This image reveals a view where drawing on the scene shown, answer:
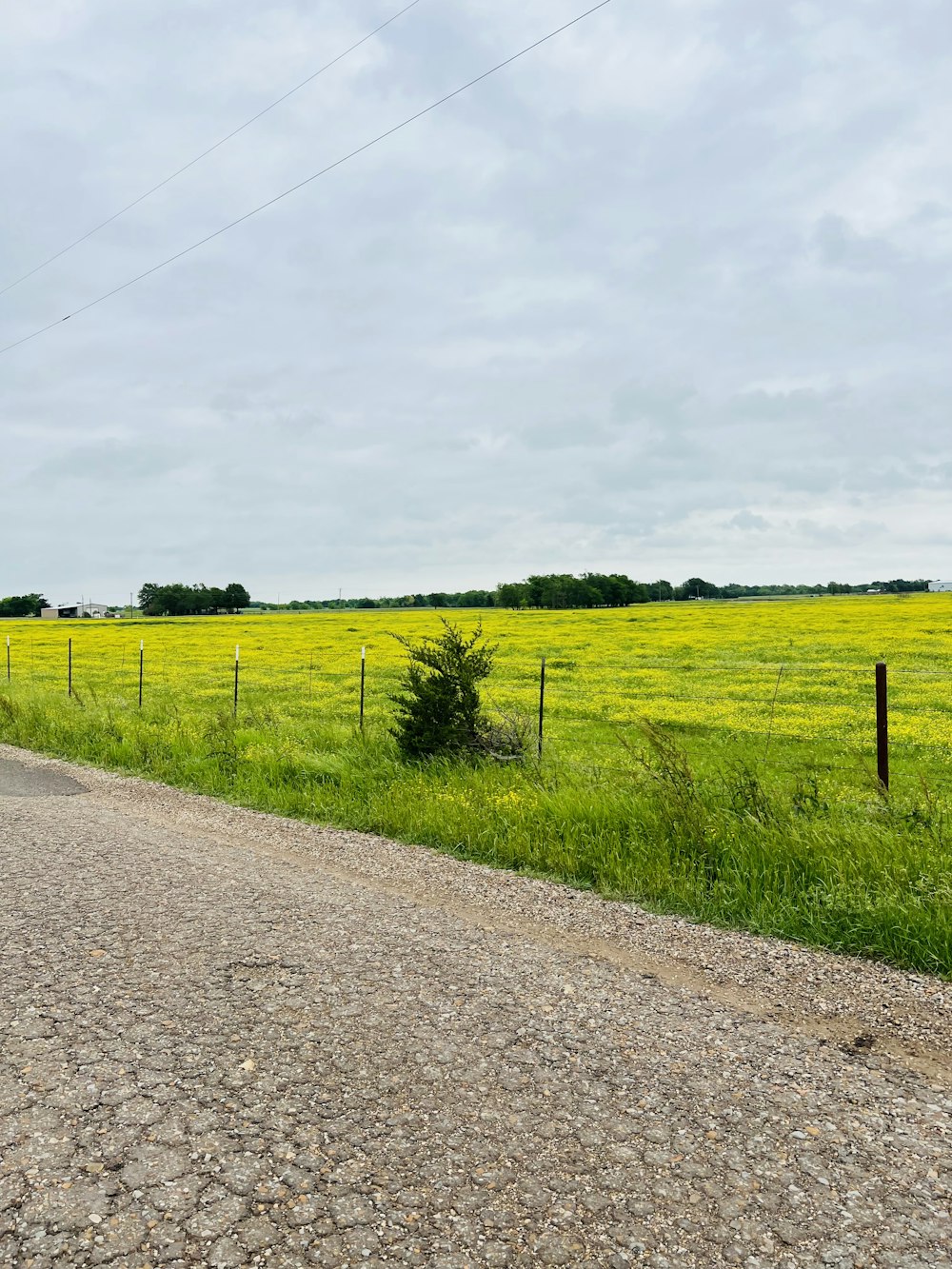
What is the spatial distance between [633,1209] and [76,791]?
10270mm

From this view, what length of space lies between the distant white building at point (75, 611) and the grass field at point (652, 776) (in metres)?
112

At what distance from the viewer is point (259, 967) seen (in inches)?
198

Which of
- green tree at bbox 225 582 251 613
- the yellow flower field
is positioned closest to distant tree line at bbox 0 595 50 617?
green tree at bbox 225 582 251 613

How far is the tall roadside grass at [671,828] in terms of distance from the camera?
5.69 meters

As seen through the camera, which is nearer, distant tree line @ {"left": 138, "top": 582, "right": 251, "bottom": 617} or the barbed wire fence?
the barbed wire fence

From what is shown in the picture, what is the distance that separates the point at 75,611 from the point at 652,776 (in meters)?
150

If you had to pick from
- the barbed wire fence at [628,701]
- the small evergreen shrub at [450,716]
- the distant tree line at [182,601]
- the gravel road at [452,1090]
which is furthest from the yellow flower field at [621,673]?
the distant tree line at [182,601]

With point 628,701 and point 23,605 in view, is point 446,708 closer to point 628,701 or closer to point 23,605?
point 628,701

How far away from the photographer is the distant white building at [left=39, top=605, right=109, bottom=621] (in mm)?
133125

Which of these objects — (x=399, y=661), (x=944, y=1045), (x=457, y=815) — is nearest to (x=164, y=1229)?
(x=944, y=1045)

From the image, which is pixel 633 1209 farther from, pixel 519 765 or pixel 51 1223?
pixel 519 765

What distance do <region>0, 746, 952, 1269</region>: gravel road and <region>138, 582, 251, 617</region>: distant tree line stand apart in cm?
11793

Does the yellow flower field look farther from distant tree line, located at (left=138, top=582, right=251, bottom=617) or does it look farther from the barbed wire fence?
distant tree line, located at (left=138, top=582, right=251, bottom=617)

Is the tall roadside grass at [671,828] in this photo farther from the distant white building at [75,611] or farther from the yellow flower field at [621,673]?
the distant white building at [75,611]
